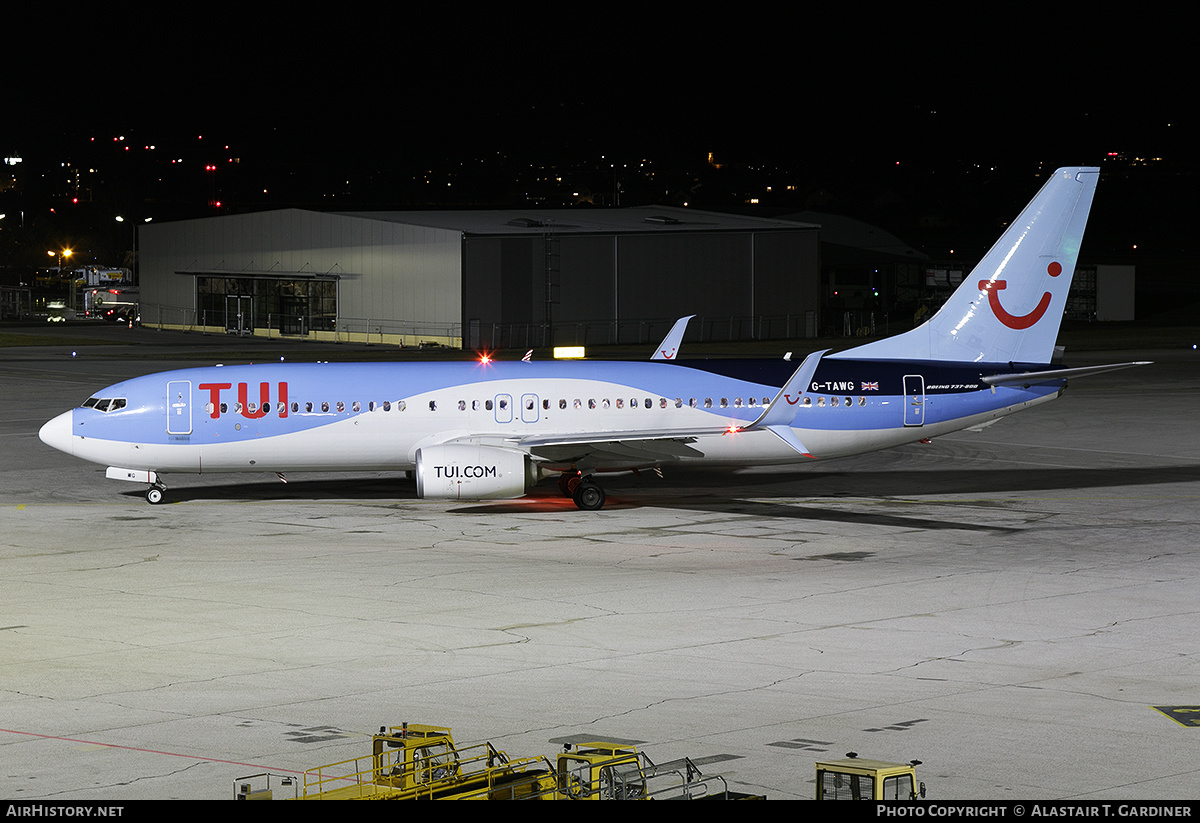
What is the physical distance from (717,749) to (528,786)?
4.04 meters

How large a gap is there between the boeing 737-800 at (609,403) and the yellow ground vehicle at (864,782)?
875 inches

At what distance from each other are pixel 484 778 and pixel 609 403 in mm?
25185

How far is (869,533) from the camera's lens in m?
35.9

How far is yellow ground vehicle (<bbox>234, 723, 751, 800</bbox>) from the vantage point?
14.8 m

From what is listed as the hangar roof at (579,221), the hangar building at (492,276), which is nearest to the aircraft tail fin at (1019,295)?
the hangar building at (492,276)

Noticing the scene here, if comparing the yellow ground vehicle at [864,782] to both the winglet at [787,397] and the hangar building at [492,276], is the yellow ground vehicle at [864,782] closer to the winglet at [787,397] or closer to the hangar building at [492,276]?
the winglet at [787,397]

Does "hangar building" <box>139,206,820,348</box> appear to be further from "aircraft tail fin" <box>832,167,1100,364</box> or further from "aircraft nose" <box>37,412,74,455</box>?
"aircraft tail fin" <box>832,167,1100,364</box>

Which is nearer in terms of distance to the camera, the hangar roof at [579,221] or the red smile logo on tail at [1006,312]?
the red smile logo on tail at [1006,312]

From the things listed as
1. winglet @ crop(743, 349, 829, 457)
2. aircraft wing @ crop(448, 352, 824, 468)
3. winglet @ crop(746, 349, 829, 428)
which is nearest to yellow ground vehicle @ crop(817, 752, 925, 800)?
winglet @ crop(743, 349, 829, 457)

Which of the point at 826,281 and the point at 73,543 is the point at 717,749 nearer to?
the point at 73,543

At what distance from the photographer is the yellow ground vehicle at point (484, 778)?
14797 mm

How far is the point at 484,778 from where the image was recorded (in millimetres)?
15031

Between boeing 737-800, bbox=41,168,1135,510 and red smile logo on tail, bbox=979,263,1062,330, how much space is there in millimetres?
41

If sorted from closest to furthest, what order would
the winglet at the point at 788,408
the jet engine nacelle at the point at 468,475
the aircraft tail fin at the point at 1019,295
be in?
the winglet at the point at 788,408
the jet engine nacelle at the point at 468,475
the aircraft tail fin at the point at 1019,295
